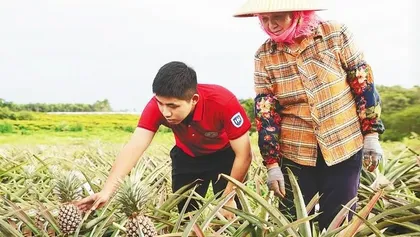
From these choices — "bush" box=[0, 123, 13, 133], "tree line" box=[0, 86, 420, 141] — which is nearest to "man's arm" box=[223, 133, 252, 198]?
"tree line" box=[0, 86, 420, 141]

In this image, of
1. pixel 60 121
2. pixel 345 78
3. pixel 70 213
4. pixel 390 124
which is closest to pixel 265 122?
pixel 345 78

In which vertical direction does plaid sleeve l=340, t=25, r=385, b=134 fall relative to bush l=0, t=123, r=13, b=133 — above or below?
above

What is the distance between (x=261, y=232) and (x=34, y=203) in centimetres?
101

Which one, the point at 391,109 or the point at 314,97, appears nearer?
the point at 314,97

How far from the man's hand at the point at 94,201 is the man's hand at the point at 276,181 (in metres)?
0.65

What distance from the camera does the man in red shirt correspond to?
319cm

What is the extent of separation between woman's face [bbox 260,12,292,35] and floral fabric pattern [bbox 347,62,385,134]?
12.9 inches

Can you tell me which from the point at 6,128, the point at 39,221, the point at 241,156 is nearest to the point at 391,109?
the point at 6,128

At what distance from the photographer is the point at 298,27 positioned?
3.05 meters

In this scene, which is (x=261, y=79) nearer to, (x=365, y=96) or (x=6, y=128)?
(x=365, y=96)

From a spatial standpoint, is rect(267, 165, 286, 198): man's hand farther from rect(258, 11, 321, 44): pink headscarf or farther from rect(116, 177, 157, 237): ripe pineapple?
rect(116, 177, 157, 237): ripe pineapple

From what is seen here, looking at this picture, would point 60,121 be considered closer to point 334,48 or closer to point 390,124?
point 390,124

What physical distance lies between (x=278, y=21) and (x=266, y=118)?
391mm

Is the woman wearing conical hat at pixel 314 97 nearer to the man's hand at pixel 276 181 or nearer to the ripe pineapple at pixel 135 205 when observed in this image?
the man's hand at pixel 276 181
